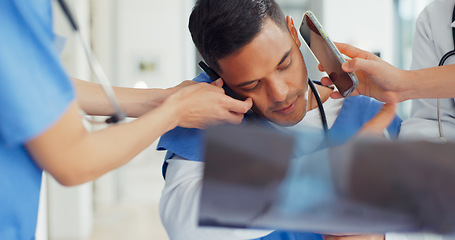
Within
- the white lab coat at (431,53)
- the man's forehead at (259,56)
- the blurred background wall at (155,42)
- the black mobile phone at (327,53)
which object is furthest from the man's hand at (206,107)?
the blurred background wall at (155,42)

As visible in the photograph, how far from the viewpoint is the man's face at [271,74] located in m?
0.91

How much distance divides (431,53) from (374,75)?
312mm

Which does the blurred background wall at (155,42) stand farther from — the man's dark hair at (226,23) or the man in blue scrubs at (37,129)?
the man in blue scrubs at (37,129)

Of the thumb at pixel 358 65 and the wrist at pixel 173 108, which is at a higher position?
the thumb at pixel 358 65

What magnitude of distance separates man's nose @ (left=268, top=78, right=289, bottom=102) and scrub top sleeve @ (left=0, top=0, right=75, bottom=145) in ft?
1.74

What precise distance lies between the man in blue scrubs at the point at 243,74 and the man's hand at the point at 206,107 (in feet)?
0.36

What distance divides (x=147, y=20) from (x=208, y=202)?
3784mm

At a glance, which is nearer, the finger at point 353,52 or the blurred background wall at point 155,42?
the finger at point 353,52

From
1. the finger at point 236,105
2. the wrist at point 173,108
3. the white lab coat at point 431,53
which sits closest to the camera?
the wrist at point 173,108

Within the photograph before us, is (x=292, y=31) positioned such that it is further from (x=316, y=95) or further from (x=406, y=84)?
(x=406, y=84)

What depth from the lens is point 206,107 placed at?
796 millimetres

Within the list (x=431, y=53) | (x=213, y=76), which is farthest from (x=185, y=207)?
(x=431, y=53)

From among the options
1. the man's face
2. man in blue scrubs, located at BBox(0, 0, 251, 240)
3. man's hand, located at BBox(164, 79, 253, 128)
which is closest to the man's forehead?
the man's face

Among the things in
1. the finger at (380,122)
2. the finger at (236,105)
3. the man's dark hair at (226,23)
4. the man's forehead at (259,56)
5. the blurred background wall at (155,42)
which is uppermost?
the man's dark hair at (226,23)
